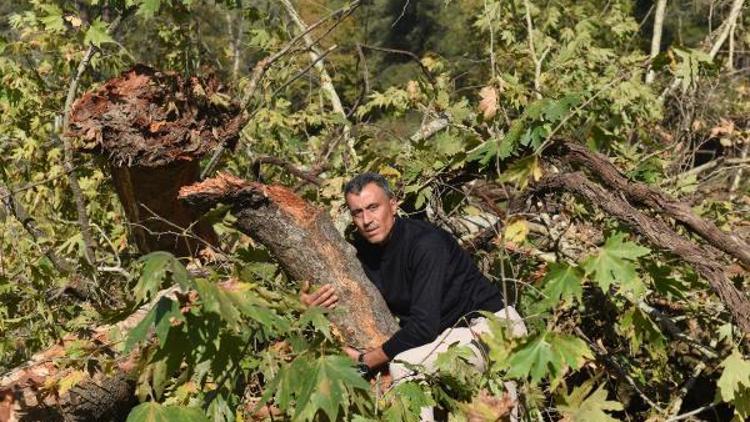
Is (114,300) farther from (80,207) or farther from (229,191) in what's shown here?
(229,191)

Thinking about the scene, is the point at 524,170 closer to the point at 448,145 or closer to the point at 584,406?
the point at 584,406

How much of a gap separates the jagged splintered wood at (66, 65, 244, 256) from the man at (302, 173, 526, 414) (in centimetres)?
87

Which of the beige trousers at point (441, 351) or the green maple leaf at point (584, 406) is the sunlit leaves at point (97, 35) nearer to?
the beige trousers at point (441, 351)

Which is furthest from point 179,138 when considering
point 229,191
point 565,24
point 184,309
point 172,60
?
point 565,24

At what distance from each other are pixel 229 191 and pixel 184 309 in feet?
2.43

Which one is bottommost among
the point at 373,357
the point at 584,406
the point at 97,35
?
the point at 584,406

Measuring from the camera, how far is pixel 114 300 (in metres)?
5.57

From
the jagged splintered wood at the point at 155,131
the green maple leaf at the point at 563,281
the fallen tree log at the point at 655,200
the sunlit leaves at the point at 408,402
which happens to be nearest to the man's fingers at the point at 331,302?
the sunlit leaves at the point at 408,402

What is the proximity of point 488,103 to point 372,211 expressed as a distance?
1.37 m

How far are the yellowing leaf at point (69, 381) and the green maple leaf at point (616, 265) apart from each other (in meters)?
2.57

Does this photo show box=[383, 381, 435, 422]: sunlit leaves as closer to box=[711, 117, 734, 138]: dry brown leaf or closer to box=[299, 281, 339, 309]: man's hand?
box=[299, 281, 339, 309]: man's hand

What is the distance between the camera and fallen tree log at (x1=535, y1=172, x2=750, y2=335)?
12.2ft

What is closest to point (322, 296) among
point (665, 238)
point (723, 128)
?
point (665, 238)

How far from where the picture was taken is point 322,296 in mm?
3980
